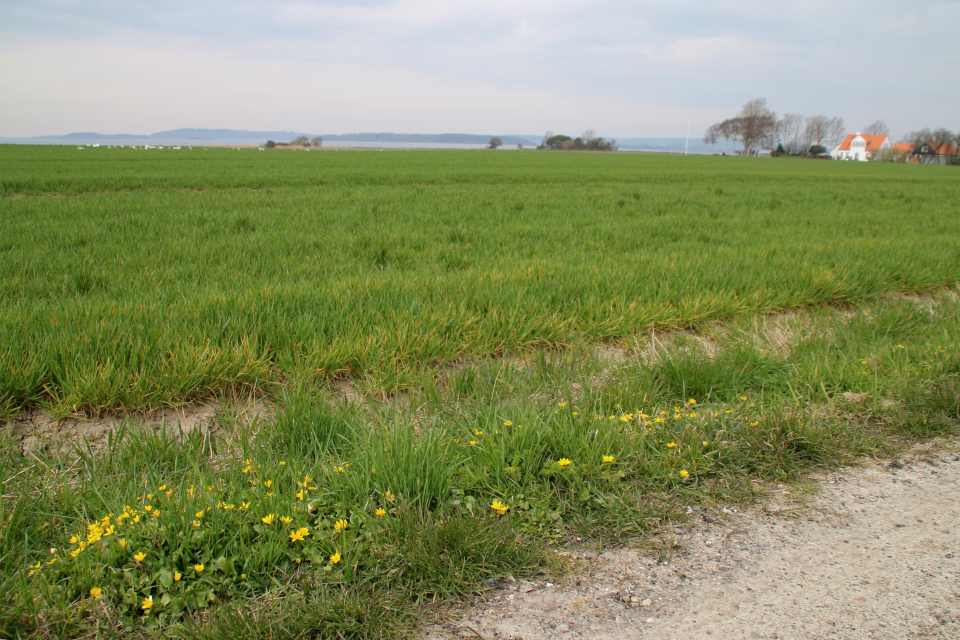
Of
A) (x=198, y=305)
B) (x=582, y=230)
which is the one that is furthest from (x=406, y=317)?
(x=582, y=230)

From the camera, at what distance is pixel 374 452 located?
88.6 inches

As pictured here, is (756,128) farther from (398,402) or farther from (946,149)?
(398,402)

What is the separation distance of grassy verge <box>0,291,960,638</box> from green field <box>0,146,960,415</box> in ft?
1.68

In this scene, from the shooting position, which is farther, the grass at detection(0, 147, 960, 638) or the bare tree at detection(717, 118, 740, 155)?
the bare tree at detection(717, 118, 740, 155)

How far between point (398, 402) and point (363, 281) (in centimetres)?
193

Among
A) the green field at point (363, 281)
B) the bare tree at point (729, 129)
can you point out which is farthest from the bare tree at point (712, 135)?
the green field at point (363, 281)

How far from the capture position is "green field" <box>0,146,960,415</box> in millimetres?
3320

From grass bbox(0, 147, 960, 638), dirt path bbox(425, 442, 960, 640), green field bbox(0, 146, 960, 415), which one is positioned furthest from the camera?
green field bbox(0, 146, 960, 415)

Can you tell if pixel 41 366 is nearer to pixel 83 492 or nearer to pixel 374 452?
pixel 83 492

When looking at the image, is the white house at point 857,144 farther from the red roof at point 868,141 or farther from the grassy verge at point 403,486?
the grassy verge at point 403,486

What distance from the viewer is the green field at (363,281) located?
10.9 feet

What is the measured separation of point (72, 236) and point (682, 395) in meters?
7.81

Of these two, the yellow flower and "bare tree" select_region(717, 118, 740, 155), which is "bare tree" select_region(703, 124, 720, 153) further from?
the yellow flower

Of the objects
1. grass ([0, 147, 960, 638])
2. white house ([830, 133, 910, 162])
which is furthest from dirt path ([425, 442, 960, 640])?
white house ([830, 133, 910, 162])
